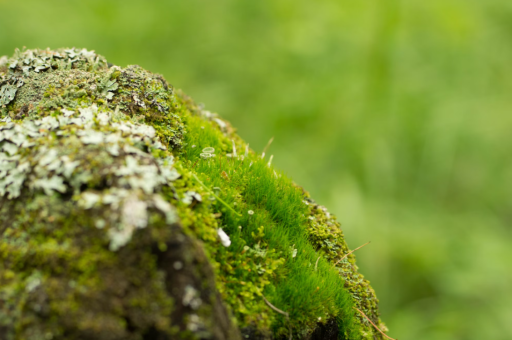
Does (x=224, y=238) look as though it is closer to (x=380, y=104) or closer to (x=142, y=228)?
(x=142, y=228)

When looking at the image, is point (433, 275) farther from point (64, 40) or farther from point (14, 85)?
point (64, 40)

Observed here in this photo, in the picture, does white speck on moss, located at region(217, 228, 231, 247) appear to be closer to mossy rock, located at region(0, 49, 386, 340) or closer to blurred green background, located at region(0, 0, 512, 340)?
mossy rock, located at region(0, 49, 386, 340)

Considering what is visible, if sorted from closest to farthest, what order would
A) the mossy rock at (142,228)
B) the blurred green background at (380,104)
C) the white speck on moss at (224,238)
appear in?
the mossy rock at (142,228)
the white speck on moss at (224,238)
the blurred green background at (380,104)

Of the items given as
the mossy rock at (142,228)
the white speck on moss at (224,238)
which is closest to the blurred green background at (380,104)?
the mossy rock at (142,228)

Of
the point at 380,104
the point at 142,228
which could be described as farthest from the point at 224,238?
the point at 380,104

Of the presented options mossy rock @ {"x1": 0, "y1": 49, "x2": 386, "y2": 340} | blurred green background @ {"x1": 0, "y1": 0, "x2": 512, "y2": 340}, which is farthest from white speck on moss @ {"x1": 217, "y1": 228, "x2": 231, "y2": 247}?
blurred green background @ {"x1": 0, "y1": 0, "x2": 512, "y2": 340}

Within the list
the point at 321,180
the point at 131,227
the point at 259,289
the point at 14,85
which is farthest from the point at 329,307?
the point at 321,180

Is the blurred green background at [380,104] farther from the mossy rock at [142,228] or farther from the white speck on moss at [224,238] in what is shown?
the white speck on moss at [224,238]

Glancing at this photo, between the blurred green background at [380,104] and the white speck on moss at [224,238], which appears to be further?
the blurred green background at [380,104]
